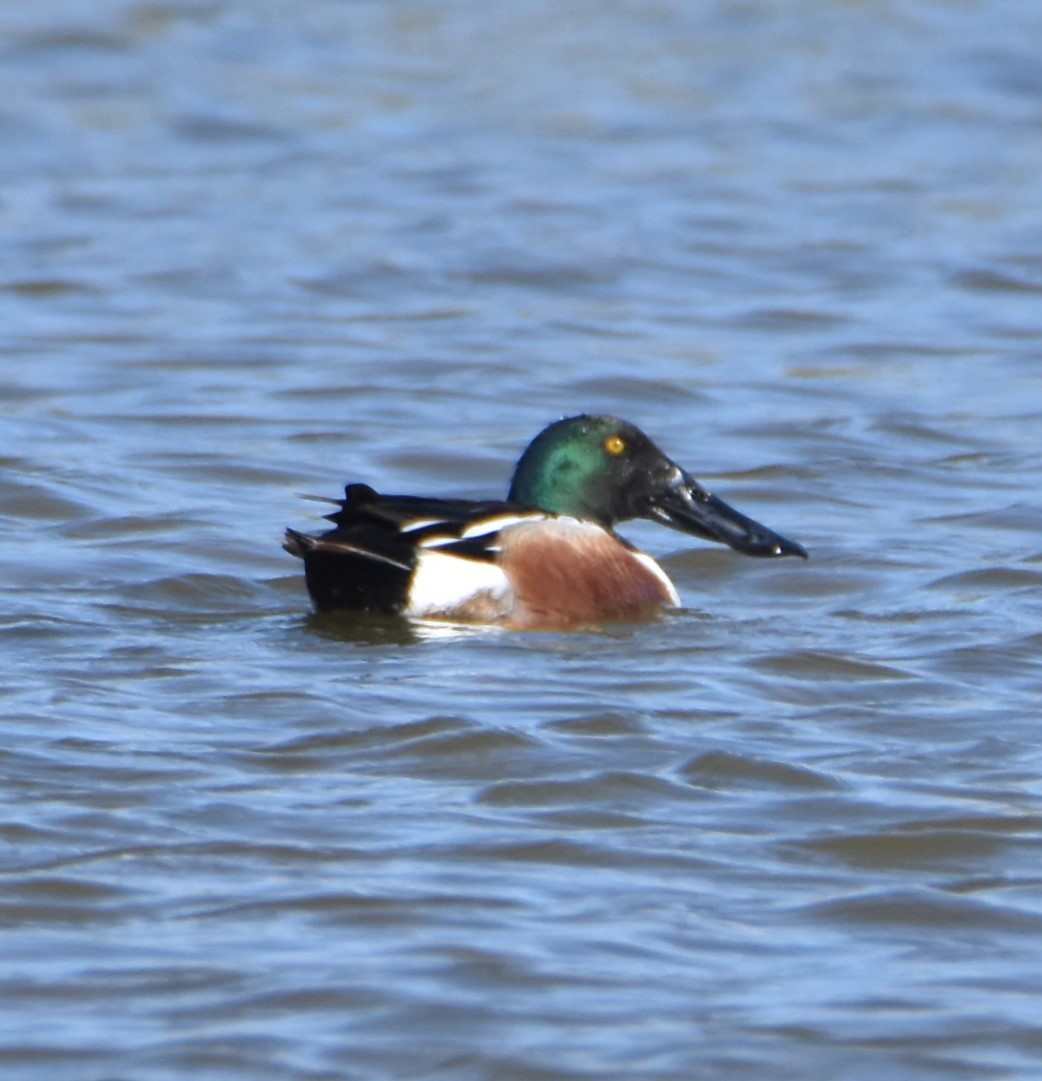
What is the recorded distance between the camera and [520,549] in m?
8.22

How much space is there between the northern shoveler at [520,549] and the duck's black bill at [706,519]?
0.03 metres

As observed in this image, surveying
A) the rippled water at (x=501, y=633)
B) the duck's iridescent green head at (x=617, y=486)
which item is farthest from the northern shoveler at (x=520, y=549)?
the rippled water at (x=501, y=633)

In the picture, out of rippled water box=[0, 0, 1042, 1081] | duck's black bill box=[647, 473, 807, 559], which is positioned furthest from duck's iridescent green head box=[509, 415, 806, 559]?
rippled water box=[0, 0, 1042, 1081]

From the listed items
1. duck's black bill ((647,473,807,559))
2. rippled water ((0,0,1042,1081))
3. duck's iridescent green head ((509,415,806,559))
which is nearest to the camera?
rippled water ((0,0,1042,1081))

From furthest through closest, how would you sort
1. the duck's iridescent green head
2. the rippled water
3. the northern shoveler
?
the duck's iridescent green head, the northern shoveler, the rippled water

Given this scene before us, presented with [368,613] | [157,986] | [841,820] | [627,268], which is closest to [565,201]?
[627,268]

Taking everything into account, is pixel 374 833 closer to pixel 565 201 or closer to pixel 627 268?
pixel 627 268

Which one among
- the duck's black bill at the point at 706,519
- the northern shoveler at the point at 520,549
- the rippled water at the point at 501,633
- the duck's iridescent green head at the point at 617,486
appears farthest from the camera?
the duck's black bill at the point at 706,519

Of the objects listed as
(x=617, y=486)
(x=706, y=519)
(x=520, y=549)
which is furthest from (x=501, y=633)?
(x=706, y=519)

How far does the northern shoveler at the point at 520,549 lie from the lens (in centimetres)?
804

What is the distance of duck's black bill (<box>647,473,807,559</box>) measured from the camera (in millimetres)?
8914

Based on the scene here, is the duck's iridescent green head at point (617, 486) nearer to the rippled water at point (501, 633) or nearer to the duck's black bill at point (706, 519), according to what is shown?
the duck's black bill at point (706, 519)

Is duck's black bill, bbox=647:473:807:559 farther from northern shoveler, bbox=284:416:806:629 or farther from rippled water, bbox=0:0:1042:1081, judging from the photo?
rippled water, bbox=0:0:1042:1081

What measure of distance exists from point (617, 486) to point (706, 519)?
1.20ft
